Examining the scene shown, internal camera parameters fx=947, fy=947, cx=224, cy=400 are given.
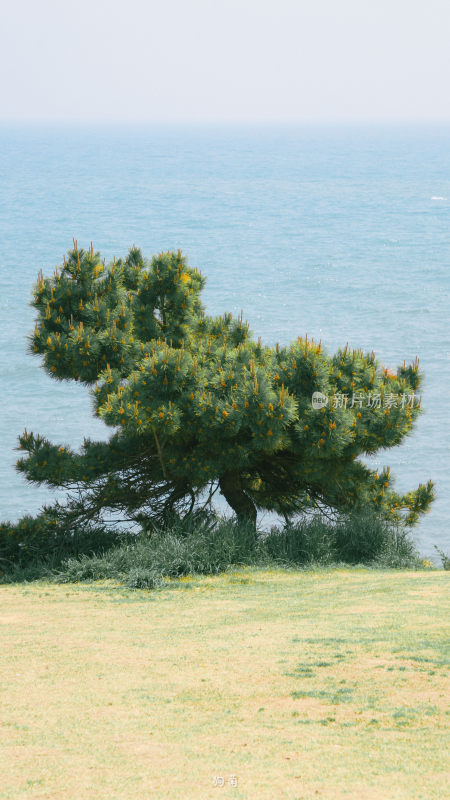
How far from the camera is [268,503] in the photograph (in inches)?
468

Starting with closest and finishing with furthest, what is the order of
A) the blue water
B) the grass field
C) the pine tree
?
the grass field, the pine tree, the blue water

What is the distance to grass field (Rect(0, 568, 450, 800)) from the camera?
14.4 ft

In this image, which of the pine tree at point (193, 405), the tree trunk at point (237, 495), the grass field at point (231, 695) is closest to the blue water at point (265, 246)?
the pine tree at point (193, 405)

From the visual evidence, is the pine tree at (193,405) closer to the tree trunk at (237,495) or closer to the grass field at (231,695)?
the tree trunk at (237,495)

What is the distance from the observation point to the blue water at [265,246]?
31.9 m

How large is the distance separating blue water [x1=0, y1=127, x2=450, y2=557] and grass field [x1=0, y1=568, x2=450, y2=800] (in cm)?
1315

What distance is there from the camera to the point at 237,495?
11.8m

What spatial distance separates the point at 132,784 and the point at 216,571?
539 cm

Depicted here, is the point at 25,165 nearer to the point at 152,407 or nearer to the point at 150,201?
the point at 150,201

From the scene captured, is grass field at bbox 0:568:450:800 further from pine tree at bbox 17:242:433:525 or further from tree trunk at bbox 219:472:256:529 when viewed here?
tree trunk at bbox 219:472:256:529

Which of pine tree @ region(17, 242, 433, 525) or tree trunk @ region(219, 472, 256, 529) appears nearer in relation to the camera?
pine tree @ region(17, 242, 433, 525)

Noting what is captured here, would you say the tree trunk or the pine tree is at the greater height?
the pine tree

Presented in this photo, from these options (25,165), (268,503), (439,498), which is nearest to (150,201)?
(25,165)

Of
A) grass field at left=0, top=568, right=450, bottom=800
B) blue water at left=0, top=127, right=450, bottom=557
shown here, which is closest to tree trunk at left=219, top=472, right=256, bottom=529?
grass field at left=0, top=568, right=450, bottom=800
